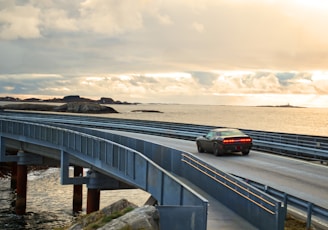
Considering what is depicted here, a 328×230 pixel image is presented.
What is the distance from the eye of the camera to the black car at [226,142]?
24.4 m

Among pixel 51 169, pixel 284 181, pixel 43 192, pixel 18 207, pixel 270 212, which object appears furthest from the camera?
pixel 51 169

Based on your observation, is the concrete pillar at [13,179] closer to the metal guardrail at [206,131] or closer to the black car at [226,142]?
the metal guardrail at [206,131]

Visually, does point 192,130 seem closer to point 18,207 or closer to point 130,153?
point 18,207

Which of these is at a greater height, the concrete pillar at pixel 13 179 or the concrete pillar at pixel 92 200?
the concrete pillar at pixel 92 200

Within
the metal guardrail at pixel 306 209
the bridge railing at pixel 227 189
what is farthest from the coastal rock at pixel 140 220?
the metal guardrail at pixel 306 209

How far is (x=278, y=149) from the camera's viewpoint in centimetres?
2780

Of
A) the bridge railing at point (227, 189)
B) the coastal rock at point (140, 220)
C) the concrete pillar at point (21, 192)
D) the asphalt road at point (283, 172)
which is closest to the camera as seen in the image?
the coastal rock at point (140, 220)

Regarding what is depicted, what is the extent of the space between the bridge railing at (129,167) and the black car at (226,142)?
6.13 m

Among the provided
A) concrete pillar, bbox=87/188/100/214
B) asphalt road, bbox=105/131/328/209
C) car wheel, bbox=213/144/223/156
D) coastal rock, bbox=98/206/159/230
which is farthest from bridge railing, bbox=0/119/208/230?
car wheel, bbox=213/144/223/156

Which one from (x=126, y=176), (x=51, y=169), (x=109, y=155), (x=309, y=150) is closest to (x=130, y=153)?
(x=126, y=176)

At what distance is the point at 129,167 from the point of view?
1730 centimetres

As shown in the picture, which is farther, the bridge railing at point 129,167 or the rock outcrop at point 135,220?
the bridge railing at point 129,167

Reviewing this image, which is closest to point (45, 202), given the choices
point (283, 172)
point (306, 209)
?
point (283, 172)

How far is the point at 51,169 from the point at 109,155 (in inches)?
1351
